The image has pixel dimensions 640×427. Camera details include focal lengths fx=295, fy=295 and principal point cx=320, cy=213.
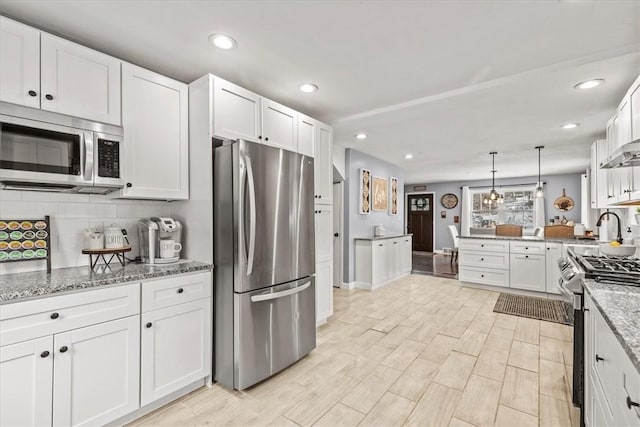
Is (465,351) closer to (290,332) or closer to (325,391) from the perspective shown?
(325,391)

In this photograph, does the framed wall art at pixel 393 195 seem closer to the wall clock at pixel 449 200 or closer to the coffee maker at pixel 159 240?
the wall clock at pixel 449 200

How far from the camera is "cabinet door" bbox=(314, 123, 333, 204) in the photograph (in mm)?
3203

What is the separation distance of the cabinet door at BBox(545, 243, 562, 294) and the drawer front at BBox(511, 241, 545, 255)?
99 millimetres

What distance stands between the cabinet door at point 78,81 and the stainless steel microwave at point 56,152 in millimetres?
71

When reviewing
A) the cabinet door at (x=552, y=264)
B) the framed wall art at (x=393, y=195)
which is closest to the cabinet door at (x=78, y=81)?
the framed wall art at (x=393, y=195)

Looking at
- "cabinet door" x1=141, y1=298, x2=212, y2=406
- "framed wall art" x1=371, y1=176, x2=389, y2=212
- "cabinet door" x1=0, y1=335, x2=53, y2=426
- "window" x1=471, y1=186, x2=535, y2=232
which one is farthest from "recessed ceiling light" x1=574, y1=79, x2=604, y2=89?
"window" x1=471, y1=186, x2=535, y2=232

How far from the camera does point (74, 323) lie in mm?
1553

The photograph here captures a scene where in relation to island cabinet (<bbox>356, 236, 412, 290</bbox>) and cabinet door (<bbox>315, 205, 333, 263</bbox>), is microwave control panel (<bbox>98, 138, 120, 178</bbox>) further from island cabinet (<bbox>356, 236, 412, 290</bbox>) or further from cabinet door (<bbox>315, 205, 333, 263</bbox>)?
island cabinet (<bbox>356, 236, 412, 290</bbox>)

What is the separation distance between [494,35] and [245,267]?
90.8 inches

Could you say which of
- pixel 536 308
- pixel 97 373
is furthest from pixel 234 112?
pixel 536 308

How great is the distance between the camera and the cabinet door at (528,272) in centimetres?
446

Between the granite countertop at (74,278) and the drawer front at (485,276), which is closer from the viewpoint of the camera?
the granite countertop at (74,278)

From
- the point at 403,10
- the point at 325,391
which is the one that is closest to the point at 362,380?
the point at 325,391

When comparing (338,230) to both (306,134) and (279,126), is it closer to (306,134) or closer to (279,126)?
(306,134)
